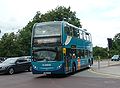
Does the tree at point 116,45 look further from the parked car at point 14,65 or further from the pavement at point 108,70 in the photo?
the parked car at point 14,65

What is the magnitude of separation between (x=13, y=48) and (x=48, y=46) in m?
37.8

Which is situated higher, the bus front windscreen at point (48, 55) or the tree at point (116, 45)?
the tree at point (116, 45)

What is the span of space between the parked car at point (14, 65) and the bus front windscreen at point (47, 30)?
17.9 feet

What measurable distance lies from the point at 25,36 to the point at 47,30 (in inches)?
1821

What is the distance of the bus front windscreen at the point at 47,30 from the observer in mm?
21766

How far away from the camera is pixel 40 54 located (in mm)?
21797

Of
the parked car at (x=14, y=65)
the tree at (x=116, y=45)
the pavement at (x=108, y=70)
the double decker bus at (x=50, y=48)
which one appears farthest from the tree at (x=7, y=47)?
the tree at (x=116, y=45)

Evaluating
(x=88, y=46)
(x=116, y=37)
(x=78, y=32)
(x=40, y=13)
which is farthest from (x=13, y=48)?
(x=116, y=37)

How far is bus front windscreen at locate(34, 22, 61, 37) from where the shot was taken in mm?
21766

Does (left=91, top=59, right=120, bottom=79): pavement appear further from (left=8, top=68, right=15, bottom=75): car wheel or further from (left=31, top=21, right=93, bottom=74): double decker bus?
(left=8, top=68, right=15, bottom=75): car wheel

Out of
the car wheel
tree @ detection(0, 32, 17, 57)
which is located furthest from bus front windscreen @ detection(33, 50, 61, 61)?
tree @ detection(0, 32, 17, 57)

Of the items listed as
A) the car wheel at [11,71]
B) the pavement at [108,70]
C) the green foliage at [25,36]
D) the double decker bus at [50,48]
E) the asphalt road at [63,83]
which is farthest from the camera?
the green foliage at [25,36]

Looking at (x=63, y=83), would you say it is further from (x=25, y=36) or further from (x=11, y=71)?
(x=25, y=36)

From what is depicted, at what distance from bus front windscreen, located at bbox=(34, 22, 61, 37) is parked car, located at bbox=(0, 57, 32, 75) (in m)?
5.45
